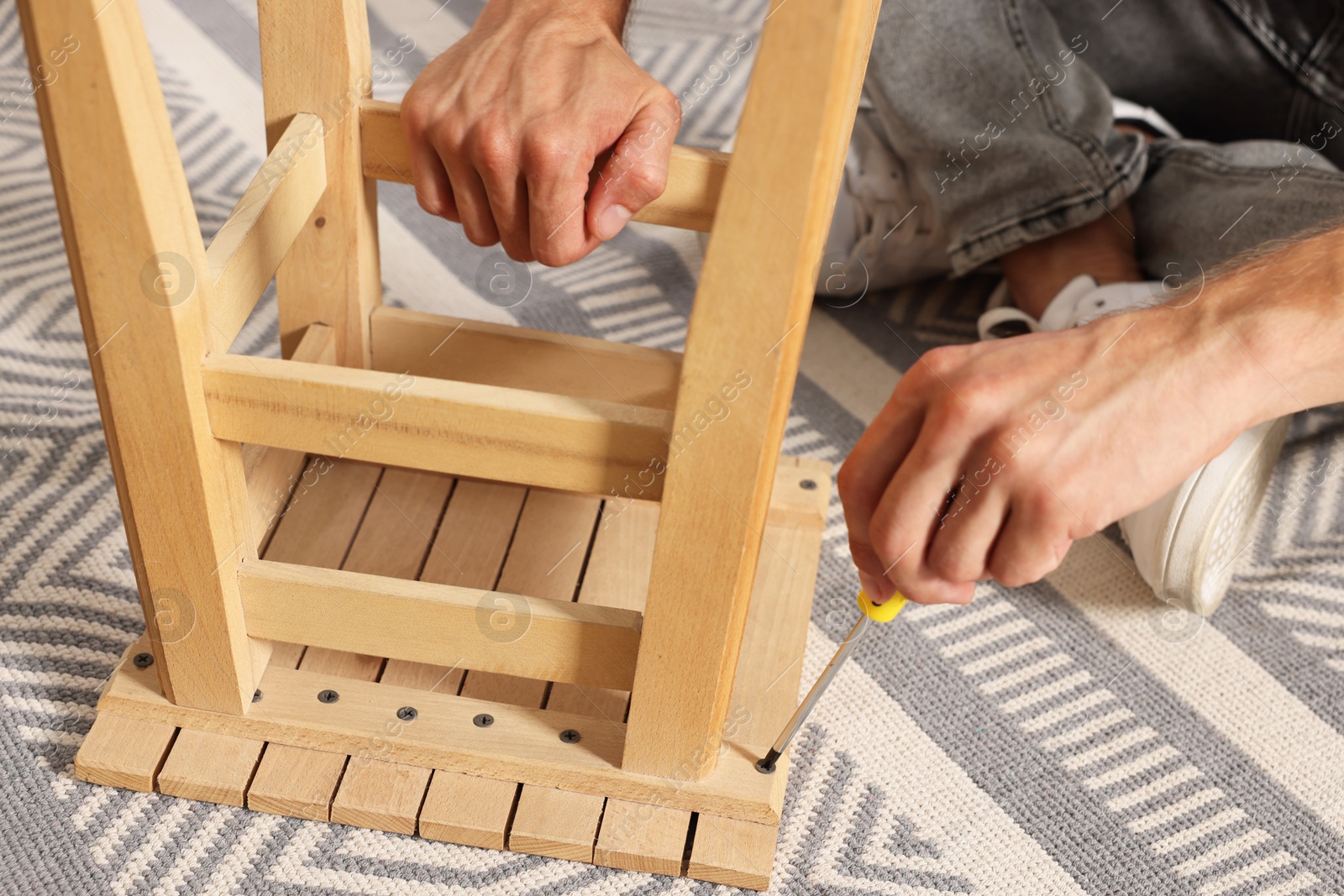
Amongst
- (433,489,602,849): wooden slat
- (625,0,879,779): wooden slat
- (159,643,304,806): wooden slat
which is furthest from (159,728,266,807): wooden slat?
(625,0,879,779): wooden slat

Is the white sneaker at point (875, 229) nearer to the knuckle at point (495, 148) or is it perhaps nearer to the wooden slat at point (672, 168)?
the wooden slat at point (672, 168)

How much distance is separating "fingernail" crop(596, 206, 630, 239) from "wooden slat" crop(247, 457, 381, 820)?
10.3 inches

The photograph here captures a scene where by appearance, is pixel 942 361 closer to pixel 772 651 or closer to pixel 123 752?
pixel 772 651

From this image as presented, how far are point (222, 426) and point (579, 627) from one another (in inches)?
7.5

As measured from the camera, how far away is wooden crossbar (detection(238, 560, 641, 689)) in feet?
1.82

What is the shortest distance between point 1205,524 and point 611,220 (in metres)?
0.44

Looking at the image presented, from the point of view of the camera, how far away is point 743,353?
44 cm

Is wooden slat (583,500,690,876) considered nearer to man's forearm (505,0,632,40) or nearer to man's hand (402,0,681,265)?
man's hand (402,0,681,265)

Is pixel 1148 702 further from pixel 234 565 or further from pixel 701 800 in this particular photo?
pixel 234 565

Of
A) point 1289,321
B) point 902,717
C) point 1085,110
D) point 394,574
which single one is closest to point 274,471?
point 394,574

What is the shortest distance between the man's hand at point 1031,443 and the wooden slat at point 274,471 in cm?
36

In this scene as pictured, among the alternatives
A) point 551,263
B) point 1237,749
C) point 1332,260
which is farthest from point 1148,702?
point 551,263

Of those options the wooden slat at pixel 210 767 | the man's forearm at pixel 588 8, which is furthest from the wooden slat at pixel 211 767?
the man's forearm at pixel 588 8

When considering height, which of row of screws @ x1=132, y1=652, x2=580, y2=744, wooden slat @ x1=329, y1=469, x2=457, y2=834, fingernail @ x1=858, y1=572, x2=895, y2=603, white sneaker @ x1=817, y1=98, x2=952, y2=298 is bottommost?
wooden slat @ x1=329, y1=469, x2=457, y2=834
